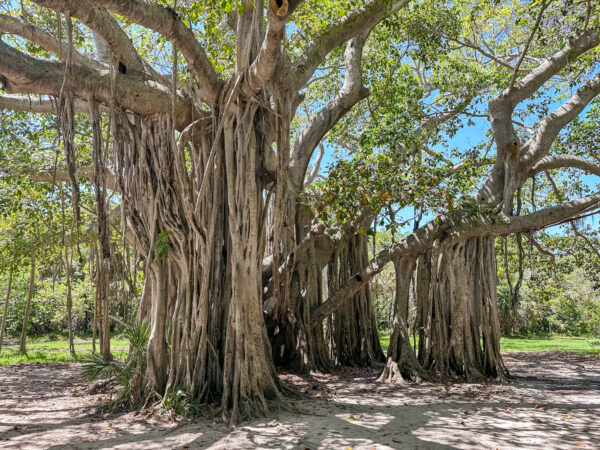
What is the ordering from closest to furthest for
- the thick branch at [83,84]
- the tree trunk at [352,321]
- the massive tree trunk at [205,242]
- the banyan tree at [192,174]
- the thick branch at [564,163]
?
1. the thick branch at [83,84]
2. the banyan tree at [192,174]
3. the massive tree trunk at [205,242]
4. the thick branch at [564,163]
5. the tree trunk at [352,321]

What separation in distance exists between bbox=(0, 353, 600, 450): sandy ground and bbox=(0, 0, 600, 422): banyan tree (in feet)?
1.71

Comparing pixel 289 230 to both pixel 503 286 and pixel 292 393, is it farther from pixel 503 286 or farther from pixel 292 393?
pixel 503 286

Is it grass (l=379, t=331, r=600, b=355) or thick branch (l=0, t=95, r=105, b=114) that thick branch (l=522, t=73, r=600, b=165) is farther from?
thick branch (l=0, t=95, r=105, b=114)

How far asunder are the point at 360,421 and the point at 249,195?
2.53 meters

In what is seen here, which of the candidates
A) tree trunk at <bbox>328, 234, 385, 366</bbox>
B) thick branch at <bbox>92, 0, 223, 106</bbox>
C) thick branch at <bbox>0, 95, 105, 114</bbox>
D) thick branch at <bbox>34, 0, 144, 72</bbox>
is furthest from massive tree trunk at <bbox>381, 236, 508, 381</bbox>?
thick branch at <bbox>0, 95, 105, 114</bbox>

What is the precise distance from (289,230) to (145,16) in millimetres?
3515

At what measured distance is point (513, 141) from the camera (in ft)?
23.1

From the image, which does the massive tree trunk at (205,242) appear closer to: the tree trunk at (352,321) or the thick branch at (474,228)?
the thick branch at (474,228)

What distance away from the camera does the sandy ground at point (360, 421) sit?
378 cm

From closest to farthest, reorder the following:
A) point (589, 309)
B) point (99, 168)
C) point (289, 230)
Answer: point (99, 168) → point (289, 230) → point (589, 309)

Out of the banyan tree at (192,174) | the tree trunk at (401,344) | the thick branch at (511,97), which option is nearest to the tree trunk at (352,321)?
the tree trunk at (401,344)

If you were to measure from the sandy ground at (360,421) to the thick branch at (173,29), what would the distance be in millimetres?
3462

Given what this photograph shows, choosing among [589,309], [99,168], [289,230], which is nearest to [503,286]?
[589,309]

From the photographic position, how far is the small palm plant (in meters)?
5.05
